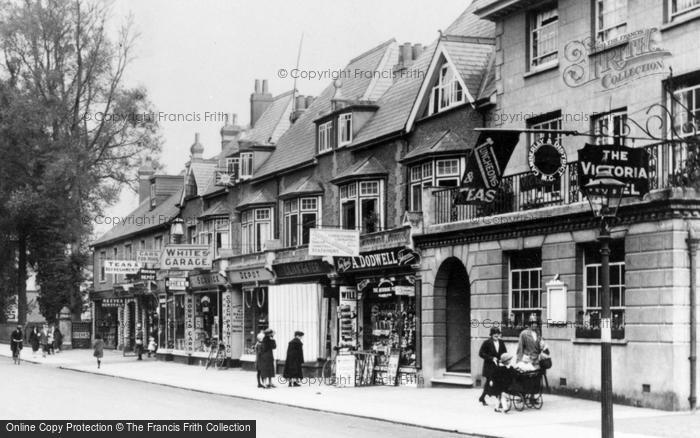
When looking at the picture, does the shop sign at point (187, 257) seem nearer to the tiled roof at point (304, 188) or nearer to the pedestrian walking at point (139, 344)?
the tiled roof at point (304, 188)

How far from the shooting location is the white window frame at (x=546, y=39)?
938 inches

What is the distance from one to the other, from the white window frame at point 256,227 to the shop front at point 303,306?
273 centimetres

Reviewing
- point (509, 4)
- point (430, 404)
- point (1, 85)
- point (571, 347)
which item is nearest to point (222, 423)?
point (430, 404)

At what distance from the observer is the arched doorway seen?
2634cm

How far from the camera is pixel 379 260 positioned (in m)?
28.8

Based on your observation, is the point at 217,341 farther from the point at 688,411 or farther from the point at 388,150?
the point at 688,411

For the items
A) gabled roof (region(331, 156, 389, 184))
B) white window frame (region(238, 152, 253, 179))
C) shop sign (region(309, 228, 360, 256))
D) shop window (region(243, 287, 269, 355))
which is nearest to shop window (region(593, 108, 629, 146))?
shop sign (region(309, 228, 360, 256))

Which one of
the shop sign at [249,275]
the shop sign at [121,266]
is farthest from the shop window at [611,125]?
the shop sign at [121,266]

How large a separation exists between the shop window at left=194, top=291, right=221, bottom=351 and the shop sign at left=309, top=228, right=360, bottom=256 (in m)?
14.1

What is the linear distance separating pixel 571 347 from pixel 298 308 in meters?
14.1

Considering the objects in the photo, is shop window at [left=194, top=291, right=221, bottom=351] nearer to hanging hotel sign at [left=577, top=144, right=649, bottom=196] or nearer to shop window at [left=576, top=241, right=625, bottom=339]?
shop window at [left=576, top=241, right=625, bottom=339]

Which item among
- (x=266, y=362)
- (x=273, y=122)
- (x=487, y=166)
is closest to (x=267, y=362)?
(x=266, y=362)

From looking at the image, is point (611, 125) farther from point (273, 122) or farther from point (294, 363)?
point (273, 122)

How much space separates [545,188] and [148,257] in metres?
24.5
